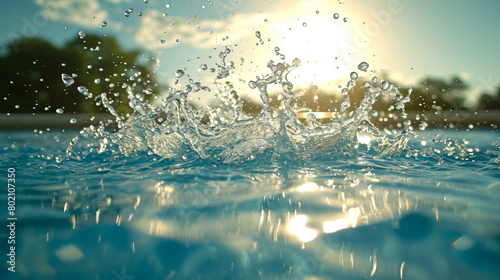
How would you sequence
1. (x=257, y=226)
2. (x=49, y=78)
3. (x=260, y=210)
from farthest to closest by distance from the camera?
(x=49, y=78)
(x=260, y=210)
(x=257, y=226)

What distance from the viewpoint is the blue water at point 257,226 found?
0.98 meters

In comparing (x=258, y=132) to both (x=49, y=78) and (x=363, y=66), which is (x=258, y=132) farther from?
(x=49, y=78)

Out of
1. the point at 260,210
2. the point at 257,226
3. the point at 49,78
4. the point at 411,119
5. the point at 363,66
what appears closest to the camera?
the point at 257,226

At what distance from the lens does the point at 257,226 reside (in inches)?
49.8

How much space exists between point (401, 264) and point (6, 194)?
1.81 metres

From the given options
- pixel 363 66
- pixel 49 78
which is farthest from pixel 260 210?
pixel 49 78

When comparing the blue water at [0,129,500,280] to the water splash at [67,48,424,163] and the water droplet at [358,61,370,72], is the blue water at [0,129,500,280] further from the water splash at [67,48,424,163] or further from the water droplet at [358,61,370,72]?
the water droplet at [358,61,370,72]

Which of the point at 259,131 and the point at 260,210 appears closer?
the point at 260,210

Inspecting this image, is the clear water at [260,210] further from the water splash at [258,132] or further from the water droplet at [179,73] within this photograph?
the water droplet at [179,73]

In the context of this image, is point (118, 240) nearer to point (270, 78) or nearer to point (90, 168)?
point (90, 168)

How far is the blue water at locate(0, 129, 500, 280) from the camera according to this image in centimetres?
98

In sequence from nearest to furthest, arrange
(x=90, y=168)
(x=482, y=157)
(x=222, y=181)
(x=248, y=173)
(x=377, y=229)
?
1. (x=377, y=229)
2. (x=222, y=181)
3. (x=248, y=173)
4. (x=90, y=168)
5. (x=482, y=157)

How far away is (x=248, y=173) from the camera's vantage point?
8.00 ft

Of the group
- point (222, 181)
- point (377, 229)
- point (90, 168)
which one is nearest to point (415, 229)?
point (377, 229)
